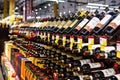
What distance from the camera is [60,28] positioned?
295 centimetres

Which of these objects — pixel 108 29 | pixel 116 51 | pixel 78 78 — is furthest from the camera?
pixel 78 78

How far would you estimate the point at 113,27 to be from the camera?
6.20 feet

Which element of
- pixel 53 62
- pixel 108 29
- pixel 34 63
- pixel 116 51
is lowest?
pixel 34 63

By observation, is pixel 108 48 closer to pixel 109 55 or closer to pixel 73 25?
pixel 109 55

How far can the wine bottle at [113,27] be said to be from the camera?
74.0 inches

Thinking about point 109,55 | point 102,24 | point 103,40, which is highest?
point 102,24

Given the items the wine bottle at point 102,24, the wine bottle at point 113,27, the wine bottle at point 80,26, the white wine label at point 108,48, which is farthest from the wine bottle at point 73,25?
the white wine label at point 108,48

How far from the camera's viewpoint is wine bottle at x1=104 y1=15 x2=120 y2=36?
1879 mm

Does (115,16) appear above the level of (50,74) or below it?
above

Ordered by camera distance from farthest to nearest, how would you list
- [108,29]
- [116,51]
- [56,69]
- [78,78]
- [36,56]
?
[36,56]
[56,69]
[78,78]
[108,29]
[116,51]

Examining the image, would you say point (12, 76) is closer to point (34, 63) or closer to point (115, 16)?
point (34, 63)

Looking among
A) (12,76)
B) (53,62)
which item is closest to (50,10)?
(12,76)

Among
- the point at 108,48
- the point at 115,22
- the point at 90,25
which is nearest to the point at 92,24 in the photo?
the point at 90,25

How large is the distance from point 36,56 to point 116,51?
2412 mm
